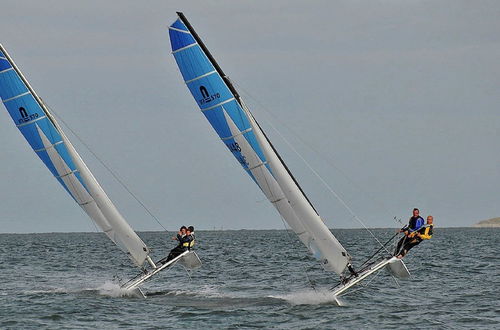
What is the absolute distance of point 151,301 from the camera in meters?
29.5

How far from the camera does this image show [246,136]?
25.4 m

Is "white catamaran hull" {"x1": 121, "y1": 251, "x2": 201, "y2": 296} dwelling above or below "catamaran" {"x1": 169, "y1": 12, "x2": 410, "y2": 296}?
below

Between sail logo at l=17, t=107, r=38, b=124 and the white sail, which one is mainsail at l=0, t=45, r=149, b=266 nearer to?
sail logo at l=17, t=107, r=38, b=124

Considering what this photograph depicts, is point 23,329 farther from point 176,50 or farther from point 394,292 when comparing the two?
point 394,292

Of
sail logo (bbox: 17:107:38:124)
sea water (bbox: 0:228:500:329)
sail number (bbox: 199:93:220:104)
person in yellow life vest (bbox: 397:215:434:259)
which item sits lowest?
sea water (bbox: 0:228:500:329)

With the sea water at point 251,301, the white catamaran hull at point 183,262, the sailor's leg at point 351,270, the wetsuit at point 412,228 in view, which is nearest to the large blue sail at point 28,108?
the white catamaran hull at point 183,262

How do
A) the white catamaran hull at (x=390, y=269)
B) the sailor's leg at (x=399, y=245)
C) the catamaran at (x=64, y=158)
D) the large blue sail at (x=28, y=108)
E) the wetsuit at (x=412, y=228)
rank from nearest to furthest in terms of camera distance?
the white catamaran hull at (x=390, y=269)
the wetsuit at (x=412, y=228)
the sailor's leg at (x=399, y=245)
the catamaran at (x=64, y=158)
the large blue sail at (x=28, y=108)

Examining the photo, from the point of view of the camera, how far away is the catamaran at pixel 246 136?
82.1ft

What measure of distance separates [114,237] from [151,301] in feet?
10.8

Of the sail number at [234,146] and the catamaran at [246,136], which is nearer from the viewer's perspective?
the catamaran at [246,136]

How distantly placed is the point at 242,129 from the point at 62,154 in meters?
8.98

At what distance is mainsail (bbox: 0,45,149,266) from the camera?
1239 inches

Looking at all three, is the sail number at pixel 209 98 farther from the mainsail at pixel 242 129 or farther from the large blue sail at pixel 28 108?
the large blue sail at pixel 28 108

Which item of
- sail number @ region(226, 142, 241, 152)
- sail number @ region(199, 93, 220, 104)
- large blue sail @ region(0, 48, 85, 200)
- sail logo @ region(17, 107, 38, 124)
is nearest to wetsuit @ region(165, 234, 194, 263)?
large blue sail @ region(0, 48, 85, 200)
